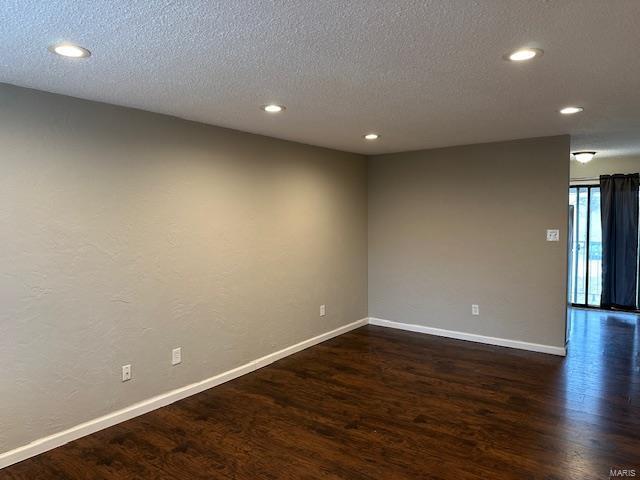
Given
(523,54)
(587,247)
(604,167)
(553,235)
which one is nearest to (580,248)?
(587,247)

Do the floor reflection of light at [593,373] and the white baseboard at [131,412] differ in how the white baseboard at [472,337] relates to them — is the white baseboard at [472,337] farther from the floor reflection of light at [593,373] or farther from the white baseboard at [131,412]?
the white baseboard at [131,412]

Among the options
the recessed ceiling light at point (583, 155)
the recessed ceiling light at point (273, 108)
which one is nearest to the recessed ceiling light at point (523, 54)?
the recessed ceiling light at point (273, 108)

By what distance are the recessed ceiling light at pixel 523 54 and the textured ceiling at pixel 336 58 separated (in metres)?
0.06

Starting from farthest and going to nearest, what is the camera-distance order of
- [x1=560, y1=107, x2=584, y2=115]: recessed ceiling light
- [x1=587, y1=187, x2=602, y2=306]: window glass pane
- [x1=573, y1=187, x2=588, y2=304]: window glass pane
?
[x1=573, y1=187, x2=588, y2=304]: window glass pane, [x1=587, y1=187, x2=602, y2=306]: window glass pane, [x1=560, y1=107, x2=584, y2=115]: recessed ceiling light

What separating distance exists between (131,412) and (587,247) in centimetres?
686

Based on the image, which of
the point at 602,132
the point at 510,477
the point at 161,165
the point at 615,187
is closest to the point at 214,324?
the point at 161,165

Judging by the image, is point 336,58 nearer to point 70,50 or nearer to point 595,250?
point 70,50

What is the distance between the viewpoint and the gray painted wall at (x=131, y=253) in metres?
2.65

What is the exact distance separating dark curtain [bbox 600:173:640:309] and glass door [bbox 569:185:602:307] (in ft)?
0.73

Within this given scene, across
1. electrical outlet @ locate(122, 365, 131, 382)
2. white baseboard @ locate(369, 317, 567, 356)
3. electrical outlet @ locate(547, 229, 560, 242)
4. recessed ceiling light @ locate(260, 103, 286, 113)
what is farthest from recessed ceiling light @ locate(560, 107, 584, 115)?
electrical outlet @ locate(122, 365, 131, 382)

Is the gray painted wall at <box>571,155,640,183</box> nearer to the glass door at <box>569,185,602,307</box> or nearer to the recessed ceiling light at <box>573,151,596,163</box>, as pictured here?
the glass door at <box>569,185,602,307</box>

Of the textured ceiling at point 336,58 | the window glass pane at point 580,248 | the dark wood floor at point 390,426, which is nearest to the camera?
the textured ceiling at point 336,58

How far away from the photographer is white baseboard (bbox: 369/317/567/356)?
Answer: 15.2 ft

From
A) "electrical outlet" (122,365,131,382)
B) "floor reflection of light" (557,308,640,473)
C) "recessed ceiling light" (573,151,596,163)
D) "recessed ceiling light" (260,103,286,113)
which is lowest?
"floor reflection of light" (557,308,640,473)
